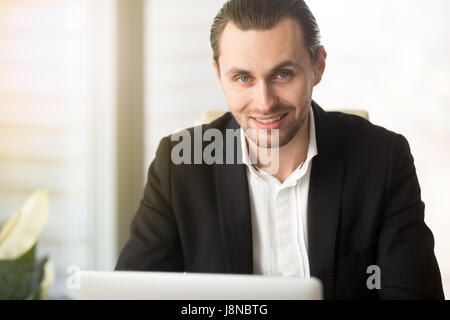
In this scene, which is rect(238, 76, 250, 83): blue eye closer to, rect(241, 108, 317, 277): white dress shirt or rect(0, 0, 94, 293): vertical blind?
rect(241, 108, 317, 277): white dress shirt

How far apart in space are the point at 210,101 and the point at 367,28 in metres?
0.84

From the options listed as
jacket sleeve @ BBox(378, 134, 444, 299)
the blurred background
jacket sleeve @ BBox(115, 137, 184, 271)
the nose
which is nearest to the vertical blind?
the blurred background

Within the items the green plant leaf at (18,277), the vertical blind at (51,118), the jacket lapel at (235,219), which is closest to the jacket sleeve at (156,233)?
the jacket lapel at (235,219)

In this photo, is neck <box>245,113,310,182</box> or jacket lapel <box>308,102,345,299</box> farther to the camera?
neck <box>245,113,310,182</box>

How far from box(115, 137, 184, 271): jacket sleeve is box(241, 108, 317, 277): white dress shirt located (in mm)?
220

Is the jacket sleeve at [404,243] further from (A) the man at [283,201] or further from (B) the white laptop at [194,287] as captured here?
(B) the white laptop at [194,287]

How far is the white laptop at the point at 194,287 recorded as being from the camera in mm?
756

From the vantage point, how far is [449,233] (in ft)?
8.80

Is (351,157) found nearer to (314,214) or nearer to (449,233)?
(314,214)

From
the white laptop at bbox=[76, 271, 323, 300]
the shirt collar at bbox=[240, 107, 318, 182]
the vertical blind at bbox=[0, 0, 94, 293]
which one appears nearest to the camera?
the white laptop at bbox=[76, 271, 323, 300]

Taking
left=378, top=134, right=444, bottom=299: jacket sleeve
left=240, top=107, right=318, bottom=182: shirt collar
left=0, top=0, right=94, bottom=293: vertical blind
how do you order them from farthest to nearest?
left=0, top=0, right=94, bottom=293: vertical blind, left=240, top=107, right=318, bottom=182: shirt collar, left=378, top=134, right=444, bottom=299: jacket sleeve

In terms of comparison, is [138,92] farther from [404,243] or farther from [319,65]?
[404,243]

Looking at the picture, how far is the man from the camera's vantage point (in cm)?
139

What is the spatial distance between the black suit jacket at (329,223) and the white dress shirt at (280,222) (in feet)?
0.13
